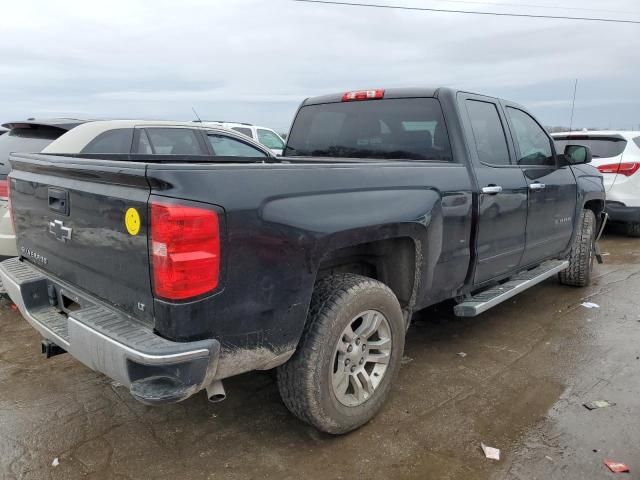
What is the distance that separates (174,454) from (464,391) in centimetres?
183

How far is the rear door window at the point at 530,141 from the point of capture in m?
4.30

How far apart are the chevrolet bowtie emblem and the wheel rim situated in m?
1.46

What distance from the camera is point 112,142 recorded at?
17.5ft

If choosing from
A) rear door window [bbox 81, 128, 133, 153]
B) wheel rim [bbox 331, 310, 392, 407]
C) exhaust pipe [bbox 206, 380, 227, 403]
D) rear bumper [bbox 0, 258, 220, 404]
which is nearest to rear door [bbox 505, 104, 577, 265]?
wheel rim [bbox 331, 310, 392, 407]

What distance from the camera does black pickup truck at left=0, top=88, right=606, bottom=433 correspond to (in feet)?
6.84

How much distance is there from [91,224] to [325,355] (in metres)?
1.27

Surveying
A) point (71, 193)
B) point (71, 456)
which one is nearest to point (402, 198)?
point (71, 193)

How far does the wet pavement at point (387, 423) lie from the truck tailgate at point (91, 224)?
804 millimetres

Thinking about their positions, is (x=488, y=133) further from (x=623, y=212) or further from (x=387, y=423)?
(x=623, y=212)

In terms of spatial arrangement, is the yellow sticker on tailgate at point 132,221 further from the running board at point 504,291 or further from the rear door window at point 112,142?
the rear door window at point 112,142

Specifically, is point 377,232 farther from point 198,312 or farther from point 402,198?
point 198,312

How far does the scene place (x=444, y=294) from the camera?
3.47m

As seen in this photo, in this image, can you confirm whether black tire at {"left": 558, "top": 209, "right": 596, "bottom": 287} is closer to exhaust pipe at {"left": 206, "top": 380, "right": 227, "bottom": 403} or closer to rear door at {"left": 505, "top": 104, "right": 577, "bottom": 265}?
rear door at {"left": 505, "top": 104, "right": 577, "bottom": 265}

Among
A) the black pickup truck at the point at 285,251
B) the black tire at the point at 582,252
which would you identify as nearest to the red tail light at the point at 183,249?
the black pickup truck at the point at 285,251
